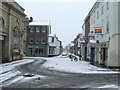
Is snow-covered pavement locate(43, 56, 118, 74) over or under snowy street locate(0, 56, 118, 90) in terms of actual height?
under

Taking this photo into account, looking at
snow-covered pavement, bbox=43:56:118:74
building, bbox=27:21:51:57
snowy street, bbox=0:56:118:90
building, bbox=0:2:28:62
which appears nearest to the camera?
snowy street, bbox=0:56:118:90

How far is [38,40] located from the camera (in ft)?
197

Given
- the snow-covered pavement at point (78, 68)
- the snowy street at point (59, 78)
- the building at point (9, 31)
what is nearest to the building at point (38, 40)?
the building at point (9, 31)

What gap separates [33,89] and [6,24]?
2016 centimetres

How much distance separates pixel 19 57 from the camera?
36719 millimetres

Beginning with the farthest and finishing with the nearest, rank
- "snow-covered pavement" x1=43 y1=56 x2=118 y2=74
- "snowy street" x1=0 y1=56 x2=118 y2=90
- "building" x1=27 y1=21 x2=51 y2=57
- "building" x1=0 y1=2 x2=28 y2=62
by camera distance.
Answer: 1. "building" x1=27 y1=21 x2=51 y2=57
2. "building" x1=0 y1=2 x2=28 y2=62
3. "snow-covered pavement" x1=43 y1=56 x2=118 y2=74
4. "snowy street" x1=0 y1=56 x2=118 y2=90

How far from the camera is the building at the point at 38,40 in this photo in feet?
196

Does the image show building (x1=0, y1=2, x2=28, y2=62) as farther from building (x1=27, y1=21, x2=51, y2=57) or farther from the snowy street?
building (x1=27, y1=21, x2=51, y2=57)

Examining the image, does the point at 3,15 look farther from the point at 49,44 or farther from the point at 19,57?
the point at 49,44

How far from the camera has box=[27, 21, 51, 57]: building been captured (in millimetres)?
59787

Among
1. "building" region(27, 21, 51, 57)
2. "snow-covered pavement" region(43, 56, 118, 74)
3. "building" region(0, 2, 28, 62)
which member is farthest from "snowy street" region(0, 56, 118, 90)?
"building" region(27, 21, 51, 57)

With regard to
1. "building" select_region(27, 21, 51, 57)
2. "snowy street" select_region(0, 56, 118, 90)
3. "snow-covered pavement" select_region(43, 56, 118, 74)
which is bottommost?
"snow-covered pavement" select_region(43, 56, 118, 74)

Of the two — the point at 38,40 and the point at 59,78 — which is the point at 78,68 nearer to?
the point at 59,78

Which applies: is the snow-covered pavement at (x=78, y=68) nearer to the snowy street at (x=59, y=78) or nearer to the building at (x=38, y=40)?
the snowy street at (x=59, y=78)
